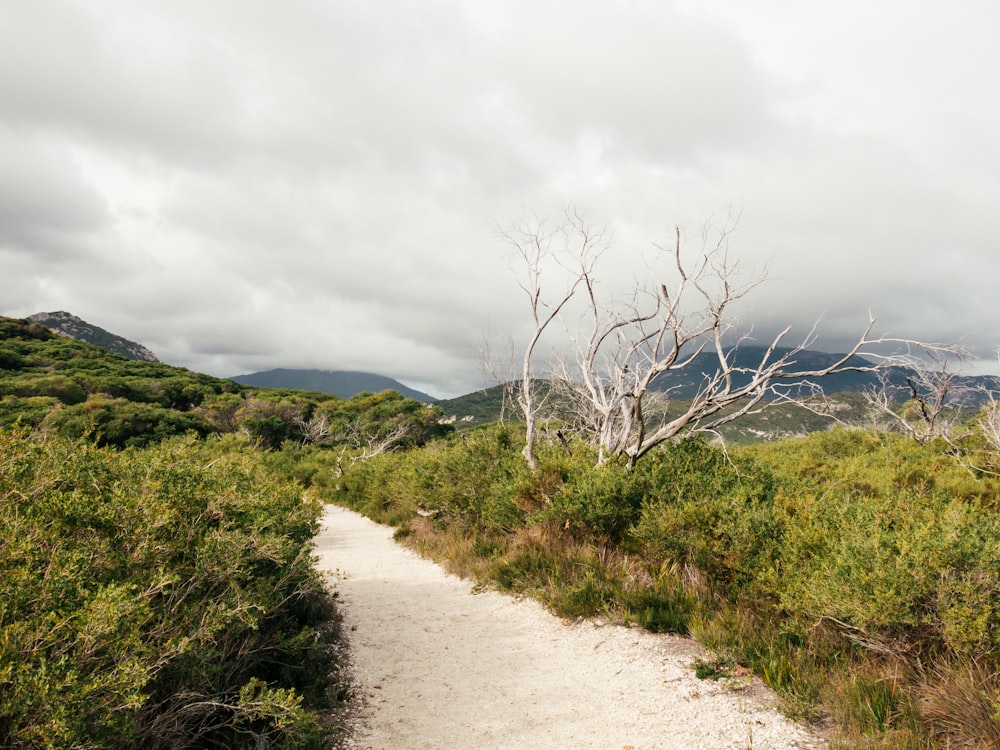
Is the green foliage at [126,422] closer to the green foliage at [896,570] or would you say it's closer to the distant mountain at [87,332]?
the green foliage at [896,570]

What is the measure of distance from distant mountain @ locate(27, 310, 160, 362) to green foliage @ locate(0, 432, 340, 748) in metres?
136

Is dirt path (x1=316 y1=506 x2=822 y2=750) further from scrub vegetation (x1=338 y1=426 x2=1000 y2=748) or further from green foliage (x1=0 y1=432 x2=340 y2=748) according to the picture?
green foliage (x1=0 y1=432 x2=340 y2=748)

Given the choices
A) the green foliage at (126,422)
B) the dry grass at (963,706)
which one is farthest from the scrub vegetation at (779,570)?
the green foliage at (126,422)

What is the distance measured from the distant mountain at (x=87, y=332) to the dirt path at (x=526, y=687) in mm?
134645

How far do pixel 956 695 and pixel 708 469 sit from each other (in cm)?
486

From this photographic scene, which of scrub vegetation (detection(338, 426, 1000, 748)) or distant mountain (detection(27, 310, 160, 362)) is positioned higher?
distant mountain (detection(27, 310, 160, 362))

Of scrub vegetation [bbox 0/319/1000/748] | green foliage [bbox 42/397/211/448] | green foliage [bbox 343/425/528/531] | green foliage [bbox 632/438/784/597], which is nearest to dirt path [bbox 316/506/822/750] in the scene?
scrub vegetation [bbox 0/319/1000/748]

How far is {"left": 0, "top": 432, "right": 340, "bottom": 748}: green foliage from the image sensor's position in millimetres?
2389

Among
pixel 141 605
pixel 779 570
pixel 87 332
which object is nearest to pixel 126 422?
pixel 141 605

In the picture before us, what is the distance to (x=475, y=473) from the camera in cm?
1172

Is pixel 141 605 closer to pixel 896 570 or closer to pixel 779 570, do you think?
pixel 896 570

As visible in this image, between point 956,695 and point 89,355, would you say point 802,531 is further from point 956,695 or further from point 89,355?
point 89,355

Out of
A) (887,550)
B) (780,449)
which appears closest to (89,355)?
(780,449)

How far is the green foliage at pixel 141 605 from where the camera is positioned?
7.84 ft
